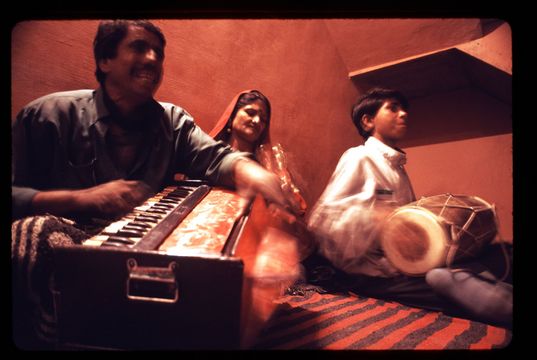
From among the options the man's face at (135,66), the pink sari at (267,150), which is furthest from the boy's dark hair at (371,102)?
the man's face at (135,66)

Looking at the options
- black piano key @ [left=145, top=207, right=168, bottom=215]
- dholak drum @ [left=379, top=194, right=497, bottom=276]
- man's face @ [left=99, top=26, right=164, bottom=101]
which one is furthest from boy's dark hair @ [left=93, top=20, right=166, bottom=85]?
dholak drum @ [left=379, top=194, right=497, bottom=276]

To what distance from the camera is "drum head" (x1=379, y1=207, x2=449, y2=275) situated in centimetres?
163

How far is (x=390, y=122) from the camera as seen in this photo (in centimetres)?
185

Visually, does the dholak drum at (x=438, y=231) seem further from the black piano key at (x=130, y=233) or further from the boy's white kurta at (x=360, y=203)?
the black piano key at (x=130, y=233)

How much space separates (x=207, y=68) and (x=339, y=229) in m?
1.21

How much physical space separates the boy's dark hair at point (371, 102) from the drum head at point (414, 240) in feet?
1.62

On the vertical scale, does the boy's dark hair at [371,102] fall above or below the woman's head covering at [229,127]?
above

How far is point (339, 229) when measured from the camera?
1.83 m

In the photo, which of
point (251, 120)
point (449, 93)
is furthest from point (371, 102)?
point (251, 120)

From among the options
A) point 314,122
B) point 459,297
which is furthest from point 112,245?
point 459,297

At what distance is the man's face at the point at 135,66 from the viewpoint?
55.5 inches

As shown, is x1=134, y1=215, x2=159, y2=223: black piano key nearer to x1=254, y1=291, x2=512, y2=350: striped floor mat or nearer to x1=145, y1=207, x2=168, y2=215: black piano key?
x1=145, y1=207, x2=168, y2=215: black piano key

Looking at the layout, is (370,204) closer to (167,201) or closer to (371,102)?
(371,102)

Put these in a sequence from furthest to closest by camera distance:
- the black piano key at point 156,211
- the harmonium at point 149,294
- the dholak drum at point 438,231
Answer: the dholak drum at point 438,231
the black piano key at point 156,211
the harmonium at point 149,294
